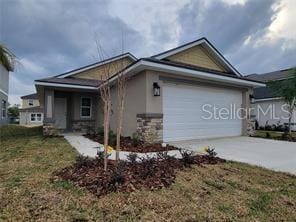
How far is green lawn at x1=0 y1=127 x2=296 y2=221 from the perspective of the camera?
2.83 m

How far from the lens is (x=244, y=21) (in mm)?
12766

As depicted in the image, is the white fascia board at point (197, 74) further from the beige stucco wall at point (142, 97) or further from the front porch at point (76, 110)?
the front porch at point (76, 110)

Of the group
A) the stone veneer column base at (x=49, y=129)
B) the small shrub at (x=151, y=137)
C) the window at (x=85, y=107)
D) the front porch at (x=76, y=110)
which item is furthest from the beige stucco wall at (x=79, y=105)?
the small shrub at (x=151, y=137)

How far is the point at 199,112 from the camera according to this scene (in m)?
10.2

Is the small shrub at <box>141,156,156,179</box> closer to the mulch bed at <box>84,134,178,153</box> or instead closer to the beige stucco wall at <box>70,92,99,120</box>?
the mulch bed at <box>84,134,178,153</box>

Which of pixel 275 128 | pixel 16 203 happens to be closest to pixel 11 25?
pixel 16 203

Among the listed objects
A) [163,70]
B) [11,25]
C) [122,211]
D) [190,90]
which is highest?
[11,25]

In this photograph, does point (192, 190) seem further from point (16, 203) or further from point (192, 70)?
point (192, 70)

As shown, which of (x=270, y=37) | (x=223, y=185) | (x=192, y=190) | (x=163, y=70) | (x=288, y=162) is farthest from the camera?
(x=270, y=37)

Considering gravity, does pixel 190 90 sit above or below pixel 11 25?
below

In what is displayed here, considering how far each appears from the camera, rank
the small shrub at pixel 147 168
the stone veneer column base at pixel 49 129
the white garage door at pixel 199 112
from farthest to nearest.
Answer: the stone veneer column base at pixel 49 129, the white garage door at pixel 199 112, the small shrub at pixel 147 168

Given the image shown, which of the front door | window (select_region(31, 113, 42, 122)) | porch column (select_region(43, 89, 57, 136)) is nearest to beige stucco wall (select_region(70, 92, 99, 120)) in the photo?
the front door

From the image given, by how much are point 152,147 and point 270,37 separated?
13073mm

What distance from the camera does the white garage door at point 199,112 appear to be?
9.24 m
